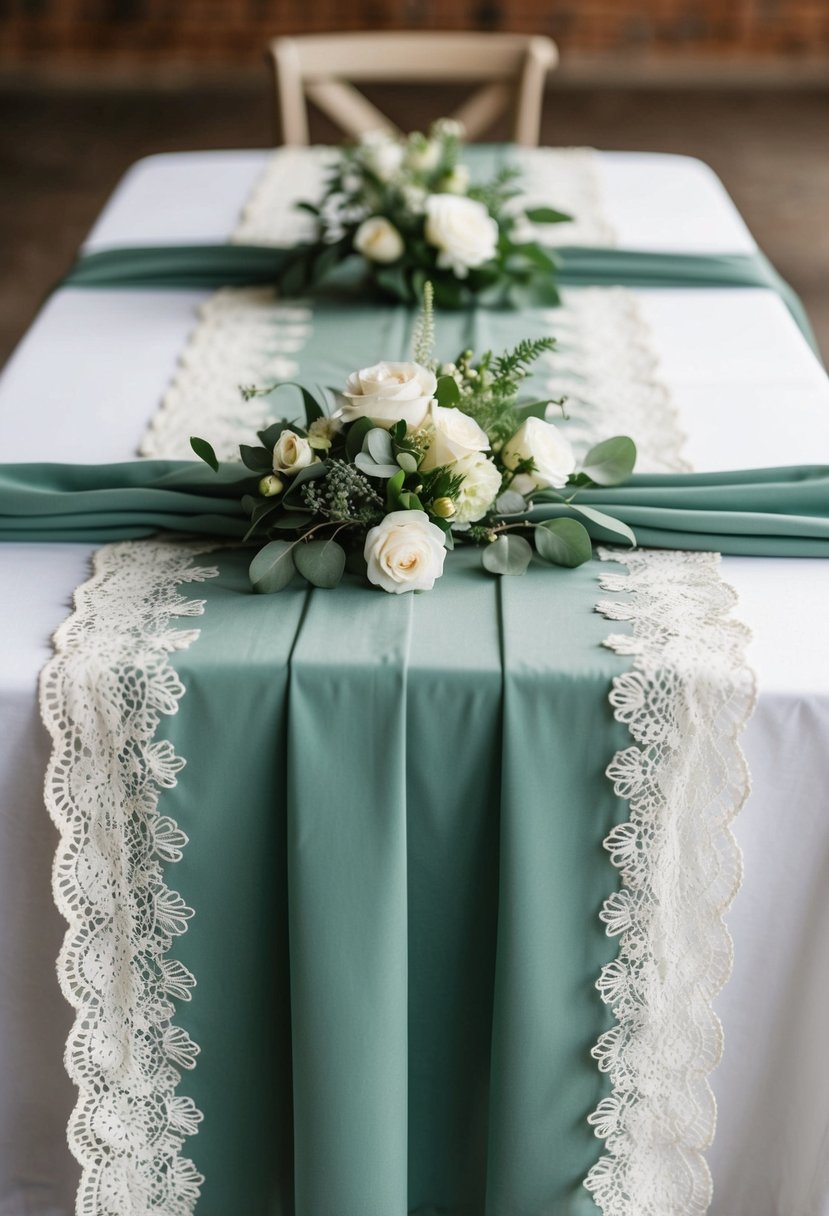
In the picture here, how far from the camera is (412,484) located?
4.60ft

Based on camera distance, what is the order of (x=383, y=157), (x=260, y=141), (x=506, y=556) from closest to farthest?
(x=506, y=556) < (x=383, y=157) < (x=260, y=141)

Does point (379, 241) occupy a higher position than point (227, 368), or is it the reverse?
point (379, 241)

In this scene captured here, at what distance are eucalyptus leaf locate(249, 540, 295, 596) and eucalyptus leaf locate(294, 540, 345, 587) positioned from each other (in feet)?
0.04

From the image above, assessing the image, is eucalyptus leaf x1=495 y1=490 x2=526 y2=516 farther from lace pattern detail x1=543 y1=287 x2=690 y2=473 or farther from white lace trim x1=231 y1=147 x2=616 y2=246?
white lace trim x1=231 y1=147 x2=616 y2=246

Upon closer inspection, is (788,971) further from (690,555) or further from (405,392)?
(405,392)

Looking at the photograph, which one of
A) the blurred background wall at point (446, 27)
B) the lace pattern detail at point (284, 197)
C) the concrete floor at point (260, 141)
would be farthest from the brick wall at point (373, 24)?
the lace pattern detail at point (284, 197)

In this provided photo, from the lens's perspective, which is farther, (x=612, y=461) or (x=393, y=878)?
(x=612, y=461)

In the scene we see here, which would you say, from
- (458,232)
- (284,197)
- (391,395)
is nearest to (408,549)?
(391,395)

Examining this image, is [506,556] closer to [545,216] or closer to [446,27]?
[545,216]

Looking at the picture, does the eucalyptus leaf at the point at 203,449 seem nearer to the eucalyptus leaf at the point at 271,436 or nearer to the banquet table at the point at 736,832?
the eucalyptus leaf at the point at 271,436

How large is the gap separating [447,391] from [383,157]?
41.2 inches

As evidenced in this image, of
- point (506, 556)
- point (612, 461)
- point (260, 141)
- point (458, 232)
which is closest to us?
point (506, 556)

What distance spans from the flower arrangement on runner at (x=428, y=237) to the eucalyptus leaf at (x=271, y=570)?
94 cm

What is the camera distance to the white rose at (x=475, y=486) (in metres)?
1.40
